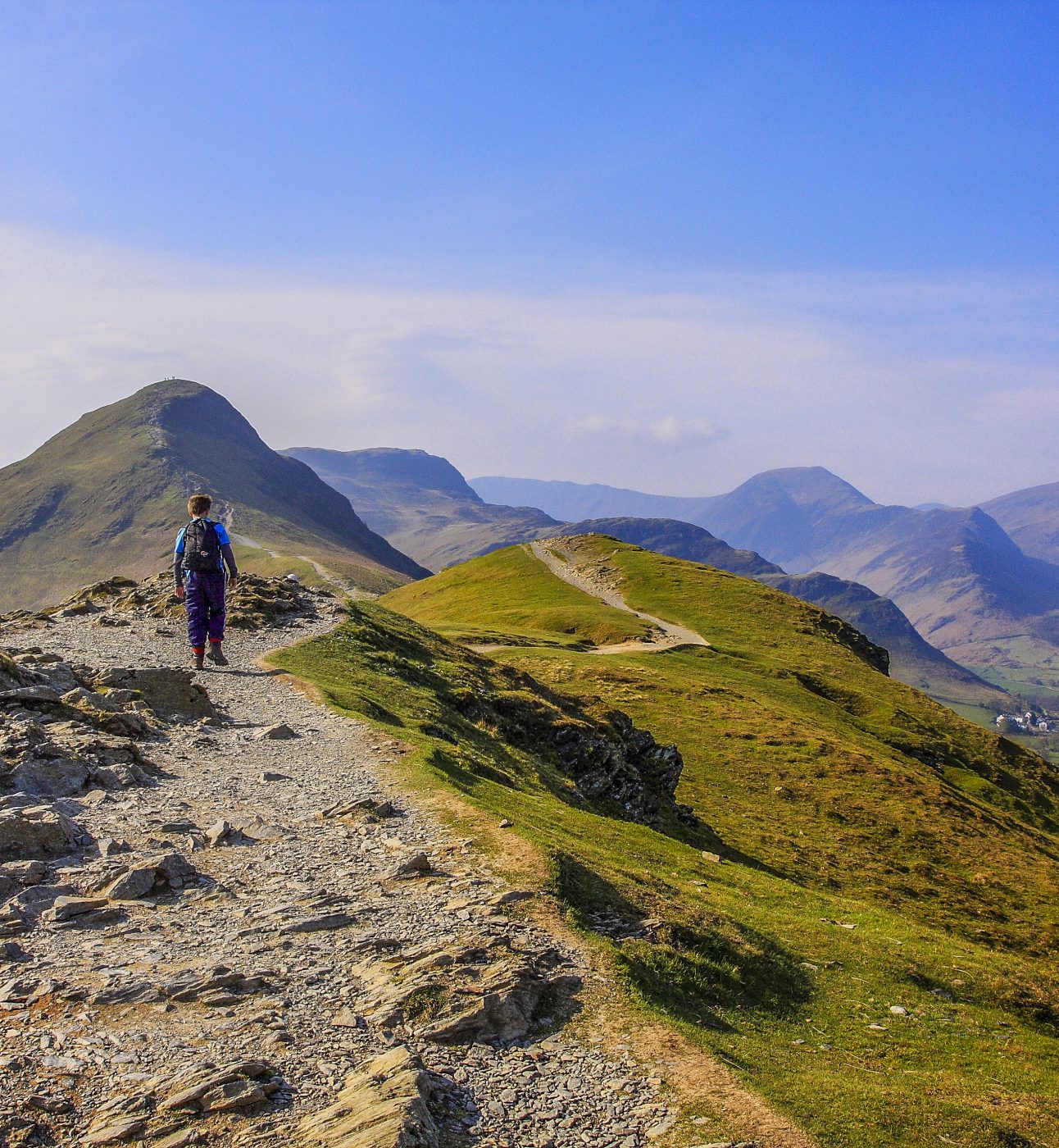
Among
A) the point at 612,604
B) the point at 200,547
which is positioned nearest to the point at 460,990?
the point at 200,547

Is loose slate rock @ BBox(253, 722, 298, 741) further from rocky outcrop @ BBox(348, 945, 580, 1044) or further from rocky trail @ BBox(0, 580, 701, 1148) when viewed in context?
rocky outcrop @ BBox(348, 945, 580, 1044)

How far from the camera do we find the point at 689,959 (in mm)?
14844

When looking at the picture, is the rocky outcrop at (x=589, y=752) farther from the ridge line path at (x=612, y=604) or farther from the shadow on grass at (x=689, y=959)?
the ridge line path at (x=612, y=604)

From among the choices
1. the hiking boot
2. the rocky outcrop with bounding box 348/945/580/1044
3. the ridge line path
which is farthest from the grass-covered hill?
the hiking boot

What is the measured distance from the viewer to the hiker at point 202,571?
91.4 feet

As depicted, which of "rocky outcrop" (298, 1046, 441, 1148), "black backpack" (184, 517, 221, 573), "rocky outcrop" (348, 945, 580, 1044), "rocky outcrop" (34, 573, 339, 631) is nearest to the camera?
"rocky outcrop" (298, 1046, 441, 1148)

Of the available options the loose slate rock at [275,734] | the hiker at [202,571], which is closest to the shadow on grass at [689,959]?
the loose slate rock at [275,734]

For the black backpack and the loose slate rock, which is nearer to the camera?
the loose slate rock

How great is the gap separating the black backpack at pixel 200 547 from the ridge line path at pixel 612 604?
6040 centimetres

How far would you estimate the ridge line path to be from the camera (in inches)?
3521

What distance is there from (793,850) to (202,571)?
35.2m

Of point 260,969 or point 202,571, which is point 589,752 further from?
point 260,969

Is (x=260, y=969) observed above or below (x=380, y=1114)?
above

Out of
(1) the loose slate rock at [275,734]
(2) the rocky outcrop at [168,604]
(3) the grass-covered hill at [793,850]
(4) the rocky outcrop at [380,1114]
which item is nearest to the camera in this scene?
(4) the rocky outcrop at [380,1114]
